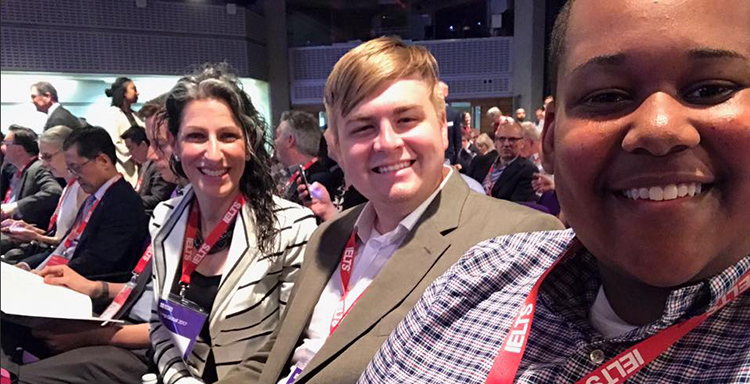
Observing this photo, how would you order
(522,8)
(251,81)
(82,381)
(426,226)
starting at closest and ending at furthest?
(426,226) → (82,381) → (522,8) → (251,81)

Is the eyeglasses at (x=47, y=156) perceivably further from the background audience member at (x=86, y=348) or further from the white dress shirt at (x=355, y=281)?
the white dress shirt at (x=355, y=281)

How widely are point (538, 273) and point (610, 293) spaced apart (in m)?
0.16

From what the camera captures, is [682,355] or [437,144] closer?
[682,355]

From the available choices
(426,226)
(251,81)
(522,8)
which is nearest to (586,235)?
(426,226)

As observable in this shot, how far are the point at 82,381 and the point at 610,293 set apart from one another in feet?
5.73

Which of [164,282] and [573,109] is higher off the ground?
[573,109]

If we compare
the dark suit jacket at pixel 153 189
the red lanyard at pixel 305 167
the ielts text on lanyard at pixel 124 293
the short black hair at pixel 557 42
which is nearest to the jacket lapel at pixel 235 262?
the ielts text on lanyard at pixel 124 293

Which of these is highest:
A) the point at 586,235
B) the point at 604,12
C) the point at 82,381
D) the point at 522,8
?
the point at 522,8

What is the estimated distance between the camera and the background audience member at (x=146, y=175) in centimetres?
327

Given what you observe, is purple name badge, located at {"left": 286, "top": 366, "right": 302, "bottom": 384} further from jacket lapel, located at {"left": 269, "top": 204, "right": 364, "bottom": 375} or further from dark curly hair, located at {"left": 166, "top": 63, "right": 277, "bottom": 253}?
dark curly hair, located at {"left": 166, "top": 63, "right": 277, "bottom": 253}

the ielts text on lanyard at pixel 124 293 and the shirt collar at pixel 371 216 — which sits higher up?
the shirt collar at pixel 371 216

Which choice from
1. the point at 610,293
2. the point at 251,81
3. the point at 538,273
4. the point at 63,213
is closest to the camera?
the point at 610,293

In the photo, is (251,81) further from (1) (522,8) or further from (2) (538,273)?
(2) (538,273)

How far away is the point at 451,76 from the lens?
33.9 ft
